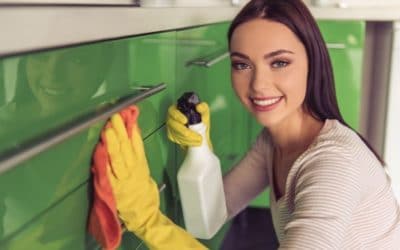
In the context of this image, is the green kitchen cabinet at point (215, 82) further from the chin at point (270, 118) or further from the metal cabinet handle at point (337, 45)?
the metal cabinet handle at point (337, 45)

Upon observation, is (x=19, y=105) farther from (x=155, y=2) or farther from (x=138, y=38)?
(x=155, y=2)

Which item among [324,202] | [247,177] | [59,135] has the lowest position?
[247,177]

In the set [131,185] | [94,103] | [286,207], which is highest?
[94,103]

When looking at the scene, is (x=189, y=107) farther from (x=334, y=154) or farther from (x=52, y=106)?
(x=52, y=106)

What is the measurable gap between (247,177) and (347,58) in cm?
63

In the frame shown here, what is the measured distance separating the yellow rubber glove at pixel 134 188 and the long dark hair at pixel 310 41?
31 cm

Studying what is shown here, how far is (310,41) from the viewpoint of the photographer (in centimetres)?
102

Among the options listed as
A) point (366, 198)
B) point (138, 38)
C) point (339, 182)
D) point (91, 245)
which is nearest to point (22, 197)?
point (91, 245)

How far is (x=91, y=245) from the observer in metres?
0.80

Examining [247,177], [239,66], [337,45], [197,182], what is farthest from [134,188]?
[337,45]

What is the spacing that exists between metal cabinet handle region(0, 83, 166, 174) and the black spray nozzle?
0.56 feet

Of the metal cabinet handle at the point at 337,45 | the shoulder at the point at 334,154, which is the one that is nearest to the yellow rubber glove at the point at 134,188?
the shoulder at the point at 334,154

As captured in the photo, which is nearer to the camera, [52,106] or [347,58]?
[52,106]

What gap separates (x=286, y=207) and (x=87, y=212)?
0.39 meters
